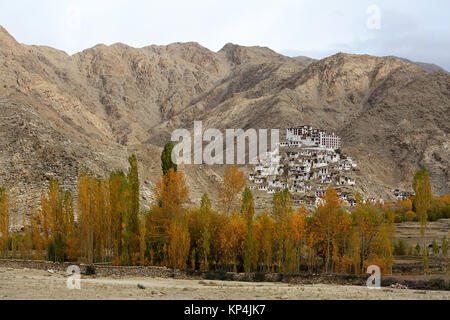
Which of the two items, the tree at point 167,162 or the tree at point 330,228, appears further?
the tree at point 167,162

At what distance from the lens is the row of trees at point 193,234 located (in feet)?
108

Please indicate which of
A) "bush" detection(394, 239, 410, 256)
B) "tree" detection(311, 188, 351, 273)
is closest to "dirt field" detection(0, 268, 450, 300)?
"tree" detection(311, 188, 351, 273)

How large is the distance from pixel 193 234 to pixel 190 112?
133853mm

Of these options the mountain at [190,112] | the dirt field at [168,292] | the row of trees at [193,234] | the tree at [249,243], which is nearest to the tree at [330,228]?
the row of trees at [193,234]

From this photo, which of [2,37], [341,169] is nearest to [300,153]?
[341,169]

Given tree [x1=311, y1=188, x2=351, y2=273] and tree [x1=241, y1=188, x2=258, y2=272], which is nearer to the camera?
tree [x1=241, y1=188, x2=258, y2=272]

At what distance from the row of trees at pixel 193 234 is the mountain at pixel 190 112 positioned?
61.5ft

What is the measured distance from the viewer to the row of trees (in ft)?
108

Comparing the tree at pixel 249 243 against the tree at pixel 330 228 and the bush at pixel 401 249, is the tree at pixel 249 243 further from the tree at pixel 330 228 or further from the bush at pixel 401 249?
the bush at pixel 401 249

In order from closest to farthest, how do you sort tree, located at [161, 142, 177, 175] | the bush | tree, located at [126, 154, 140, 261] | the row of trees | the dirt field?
the dirt field < the row of trees < tree, located at [126, 154, 140, 261] < tree, located at [161, 142, 177, 175] < the bush

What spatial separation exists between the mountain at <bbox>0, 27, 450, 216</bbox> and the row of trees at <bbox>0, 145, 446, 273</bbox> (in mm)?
18742

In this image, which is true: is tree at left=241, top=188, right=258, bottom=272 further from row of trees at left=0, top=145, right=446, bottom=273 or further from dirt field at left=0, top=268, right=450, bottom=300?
dirt field at left=0, top=268, right=450, bottom=300

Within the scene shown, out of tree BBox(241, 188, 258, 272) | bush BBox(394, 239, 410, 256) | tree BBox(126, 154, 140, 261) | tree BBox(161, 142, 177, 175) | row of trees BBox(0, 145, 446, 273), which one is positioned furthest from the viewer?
bush BBox(394, 239, 410, 256)

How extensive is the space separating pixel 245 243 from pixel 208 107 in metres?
143
